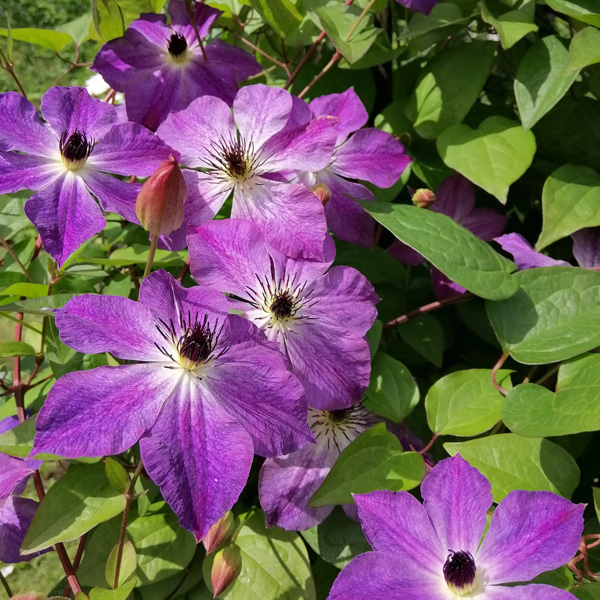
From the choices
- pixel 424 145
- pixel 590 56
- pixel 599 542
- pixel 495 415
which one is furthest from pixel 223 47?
pixel 599 542

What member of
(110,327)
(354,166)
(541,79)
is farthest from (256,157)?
(541,79)

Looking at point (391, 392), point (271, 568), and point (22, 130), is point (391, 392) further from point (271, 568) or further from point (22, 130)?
point (22, 130)

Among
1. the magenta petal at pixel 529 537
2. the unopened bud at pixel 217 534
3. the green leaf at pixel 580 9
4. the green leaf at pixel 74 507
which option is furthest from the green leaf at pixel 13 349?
the green leaf at pixel 580 9

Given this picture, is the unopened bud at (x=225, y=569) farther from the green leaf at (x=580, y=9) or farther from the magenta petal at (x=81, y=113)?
the green leaf at (x=580, y=9)

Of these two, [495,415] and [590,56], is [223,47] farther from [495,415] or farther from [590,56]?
A: [495,415]

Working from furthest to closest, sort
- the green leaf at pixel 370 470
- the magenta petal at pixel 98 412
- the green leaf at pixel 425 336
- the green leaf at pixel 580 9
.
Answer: the green leaf at pixel 425 336, the green leaf at pixel 580 9, the green leaf at pixel 370 470, the magenta petal at pixel 98 412

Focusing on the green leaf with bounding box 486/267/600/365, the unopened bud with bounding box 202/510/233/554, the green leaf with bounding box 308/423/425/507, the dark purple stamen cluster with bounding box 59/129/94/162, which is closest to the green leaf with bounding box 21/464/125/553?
Answer: the unopened bud with bounding box 202/510/233/554

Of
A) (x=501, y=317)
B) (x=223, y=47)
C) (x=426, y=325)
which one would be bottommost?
(x=426, y=325)
